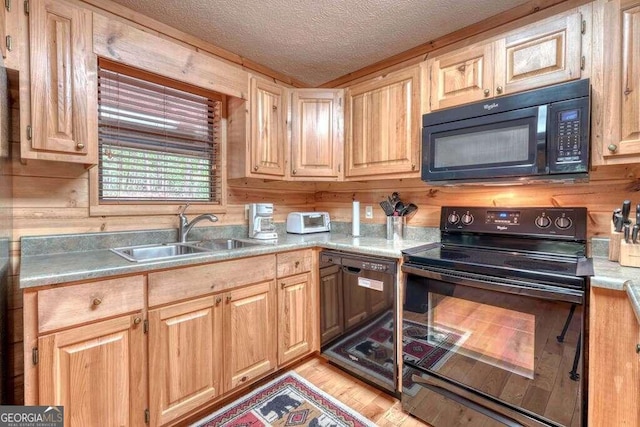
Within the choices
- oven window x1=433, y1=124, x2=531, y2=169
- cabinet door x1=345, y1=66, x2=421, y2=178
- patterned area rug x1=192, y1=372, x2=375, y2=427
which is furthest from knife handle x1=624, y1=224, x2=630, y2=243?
patterned area rug x1=192, y1=372, x2=375, y2=427

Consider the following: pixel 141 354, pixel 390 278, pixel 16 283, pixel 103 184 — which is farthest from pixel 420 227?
pixel 16 283

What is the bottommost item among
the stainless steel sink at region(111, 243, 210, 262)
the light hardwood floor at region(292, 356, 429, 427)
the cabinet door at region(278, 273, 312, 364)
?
the light hardwood floor at region(292, 356, 429, 427)

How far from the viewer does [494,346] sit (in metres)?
1.37

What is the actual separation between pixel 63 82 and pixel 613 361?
2600 millimetres

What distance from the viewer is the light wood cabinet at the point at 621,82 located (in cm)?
128

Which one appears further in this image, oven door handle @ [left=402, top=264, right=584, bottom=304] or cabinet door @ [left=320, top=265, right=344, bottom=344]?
cabinet door @ [left=320, top=265, right=344, bottom=344]

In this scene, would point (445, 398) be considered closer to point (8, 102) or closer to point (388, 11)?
point (388, 11)

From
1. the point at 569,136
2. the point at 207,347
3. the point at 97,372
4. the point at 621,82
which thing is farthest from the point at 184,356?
the point at 621,82

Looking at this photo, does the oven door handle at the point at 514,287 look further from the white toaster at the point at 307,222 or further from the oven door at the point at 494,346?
the white toaster at the point at 307,222

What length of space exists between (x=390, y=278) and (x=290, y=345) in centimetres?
85

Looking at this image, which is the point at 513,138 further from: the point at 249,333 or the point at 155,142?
the point at 155,142

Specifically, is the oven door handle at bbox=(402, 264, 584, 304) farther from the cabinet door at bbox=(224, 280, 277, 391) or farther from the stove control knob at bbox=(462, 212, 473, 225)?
the cabinet door at bbox=(224, 280, 277, 391)

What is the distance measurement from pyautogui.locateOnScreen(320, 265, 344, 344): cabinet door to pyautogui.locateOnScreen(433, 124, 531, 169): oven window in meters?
0.97

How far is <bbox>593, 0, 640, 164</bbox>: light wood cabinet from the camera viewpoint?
1281 mm
